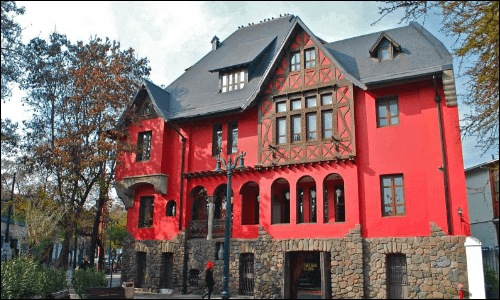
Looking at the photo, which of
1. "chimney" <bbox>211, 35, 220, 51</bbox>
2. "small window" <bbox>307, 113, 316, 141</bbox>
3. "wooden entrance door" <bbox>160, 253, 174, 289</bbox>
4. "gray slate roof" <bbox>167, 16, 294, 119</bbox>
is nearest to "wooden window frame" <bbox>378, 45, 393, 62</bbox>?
"small window" <bbox>307, 113, 316, 141</bbox>

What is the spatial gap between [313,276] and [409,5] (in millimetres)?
15887

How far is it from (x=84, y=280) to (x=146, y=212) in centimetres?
766

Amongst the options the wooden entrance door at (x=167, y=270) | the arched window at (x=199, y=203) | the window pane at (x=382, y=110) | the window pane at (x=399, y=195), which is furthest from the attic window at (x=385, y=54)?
the wooden entrance door at (x=167, y=270)

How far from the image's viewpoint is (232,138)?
2523 cm

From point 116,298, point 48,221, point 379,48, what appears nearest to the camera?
point 116,298

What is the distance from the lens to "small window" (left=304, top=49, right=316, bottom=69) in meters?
22.8

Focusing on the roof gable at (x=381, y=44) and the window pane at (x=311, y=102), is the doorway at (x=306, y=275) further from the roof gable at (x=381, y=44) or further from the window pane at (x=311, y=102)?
the roof gable at (x=381, y=44)

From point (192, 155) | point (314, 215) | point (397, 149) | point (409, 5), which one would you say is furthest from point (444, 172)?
point (192, 155)

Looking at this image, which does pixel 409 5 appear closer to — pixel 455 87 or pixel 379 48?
pixel 455 87

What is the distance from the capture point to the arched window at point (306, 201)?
2296cm

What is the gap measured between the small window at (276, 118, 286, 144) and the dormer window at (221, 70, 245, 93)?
4.00m

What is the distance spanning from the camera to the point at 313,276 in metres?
23.9

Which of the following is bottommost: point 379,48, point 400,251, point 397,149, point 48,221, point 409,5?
point 400,251

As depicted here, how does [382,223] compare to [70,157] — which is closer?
[382,223]
